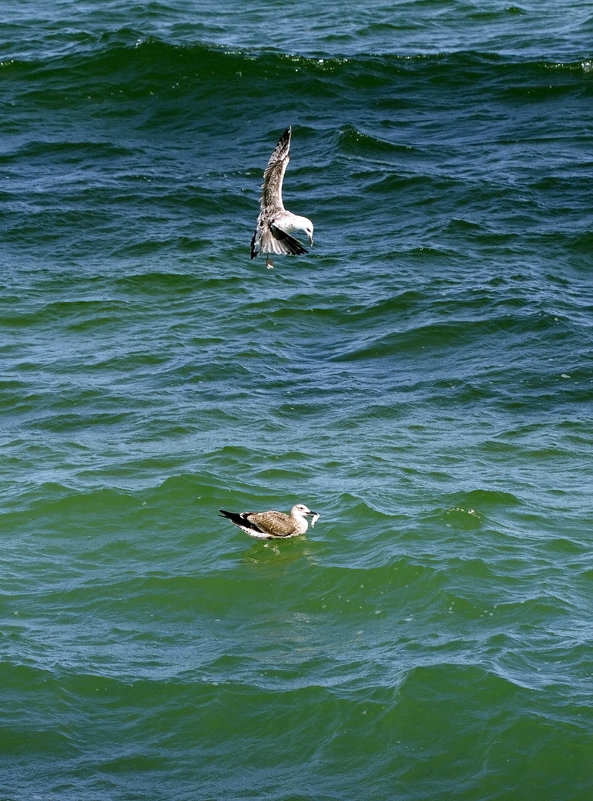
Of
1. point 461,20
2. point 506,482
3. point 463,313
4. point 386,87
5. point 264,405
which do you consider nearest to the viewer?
point 506,482

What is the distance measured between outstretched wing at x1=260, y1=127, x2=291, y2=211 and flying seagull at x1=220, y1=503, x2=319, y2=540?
2937 mm

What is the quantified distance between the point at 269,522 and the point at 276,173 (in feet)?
10.8

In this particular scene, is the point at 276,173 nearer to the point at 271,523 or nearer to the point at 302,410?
the point at 271,523

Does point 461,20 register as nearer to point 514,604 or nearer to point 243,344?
point 243,344

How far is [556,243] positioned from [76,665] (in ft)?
36.9

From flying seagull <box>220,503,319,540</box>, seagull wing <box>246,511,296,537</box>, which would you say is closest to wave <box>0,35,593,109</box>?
flying seagull <box>220,503,319,540</box>

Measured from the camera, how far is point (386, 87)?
82.6ft

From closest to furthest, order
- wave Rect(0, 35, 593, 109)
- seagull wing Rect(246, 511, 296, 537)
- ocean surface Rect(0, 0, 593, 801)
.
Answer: ocean surface Rect(0, 0, 593, 801) < seagull wing Rect(246, 511, 296, 537) < wave Rect(0, 35, 593, 109)

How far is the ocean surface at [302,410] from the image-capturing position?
1038 centimetres

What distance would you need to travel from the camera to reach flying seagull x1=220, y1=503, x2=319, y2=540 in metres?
12.6

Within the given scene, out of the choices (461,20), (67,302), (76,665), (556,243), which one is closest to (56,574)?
(76,665)

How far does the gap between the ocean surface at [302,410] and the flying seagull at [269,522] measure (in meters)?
0.31

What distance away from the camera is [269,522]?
12609 millimetres

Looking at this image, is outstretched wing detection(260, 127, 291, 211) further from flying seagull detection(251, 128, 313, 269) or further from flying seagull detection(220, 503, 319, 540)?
flying seagull detection(220, 503, 319, 540)
